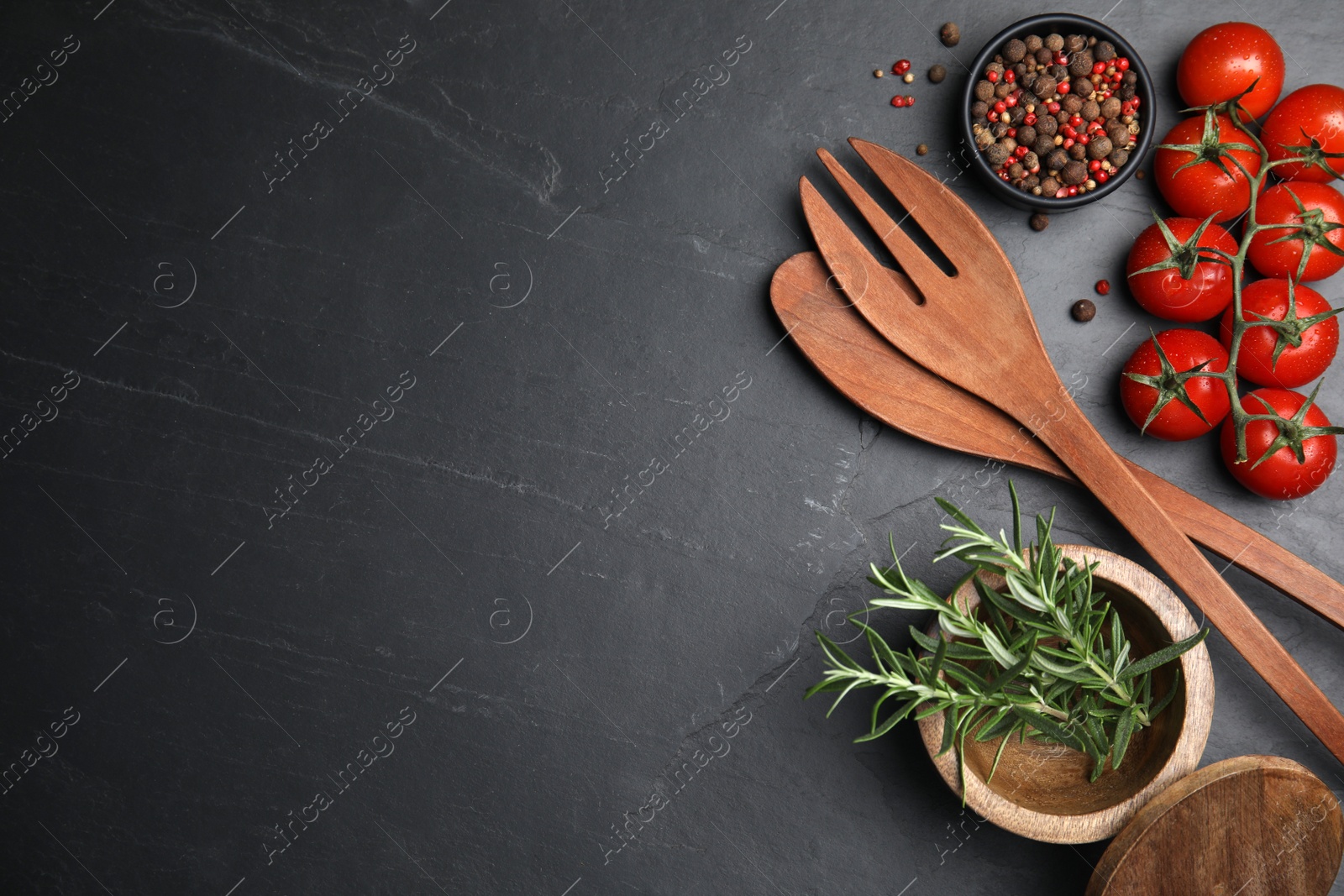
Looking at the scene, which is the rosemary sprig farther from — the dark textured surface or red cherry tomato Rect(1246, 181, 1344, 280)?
red cherry tomato Rect(1246, 181, 1344, 280)

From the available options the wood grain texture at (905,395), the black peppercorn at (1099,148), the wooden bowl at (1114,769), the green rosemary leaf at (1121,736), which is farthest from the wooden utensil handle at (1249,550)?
the black peppercorn at (1099,148)

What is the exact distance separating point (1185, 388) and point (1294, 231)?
232 millimetres

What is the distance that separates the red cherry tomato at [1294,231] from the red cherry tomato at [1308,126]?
0.03 metres

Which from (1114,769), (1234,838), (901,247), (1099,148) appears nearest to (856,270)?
(901,247)

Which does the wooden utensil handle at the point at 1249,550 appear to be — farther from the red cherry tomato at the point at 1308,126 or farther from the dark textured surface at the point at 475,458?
the red cherry tomato at the point at 1308,126

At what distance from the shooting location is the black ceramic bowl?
108 centimetres

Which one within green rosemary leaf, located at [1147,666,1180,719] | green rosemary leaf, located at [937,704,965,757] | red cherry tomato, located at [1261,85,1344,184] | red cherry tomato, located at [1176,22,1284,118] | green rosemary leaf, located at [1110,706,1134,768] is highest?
red cherry tomato, located at [1176,22,1284,118]

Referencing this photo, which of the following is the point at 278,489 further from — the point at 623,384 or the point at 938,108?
the point at 938,108

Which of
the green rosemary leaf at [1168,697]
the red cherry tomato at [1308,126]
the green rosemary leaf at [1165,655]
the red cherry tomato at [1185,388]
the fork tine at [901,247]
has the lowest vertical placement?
the green rosemary leaf at [1168,697]

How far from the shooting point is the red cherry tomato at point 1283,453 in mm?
1045

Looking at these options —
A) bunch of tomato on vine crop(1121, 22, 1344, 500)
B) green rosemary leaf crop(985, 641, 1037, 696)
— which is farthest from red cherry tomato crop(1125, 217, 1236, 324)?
green rosemary leaf crop(985, 641, 1037, 696)

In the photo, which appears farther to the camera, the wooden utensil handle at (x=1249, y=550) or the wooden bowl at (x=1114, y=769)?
the wooden utensil handle at (x=1249, y=550)

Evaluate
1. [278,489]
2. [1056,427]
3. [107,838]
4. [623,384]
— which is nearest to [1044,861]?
[1056,427]

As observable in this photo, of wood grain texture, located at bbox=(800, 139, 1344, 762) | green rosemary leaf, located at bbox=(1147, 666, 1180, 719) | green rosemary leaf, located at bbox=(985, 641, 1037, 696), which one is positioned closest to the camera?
green rosemary leaf, located at bbox=(985, 641, 1037, 696)
